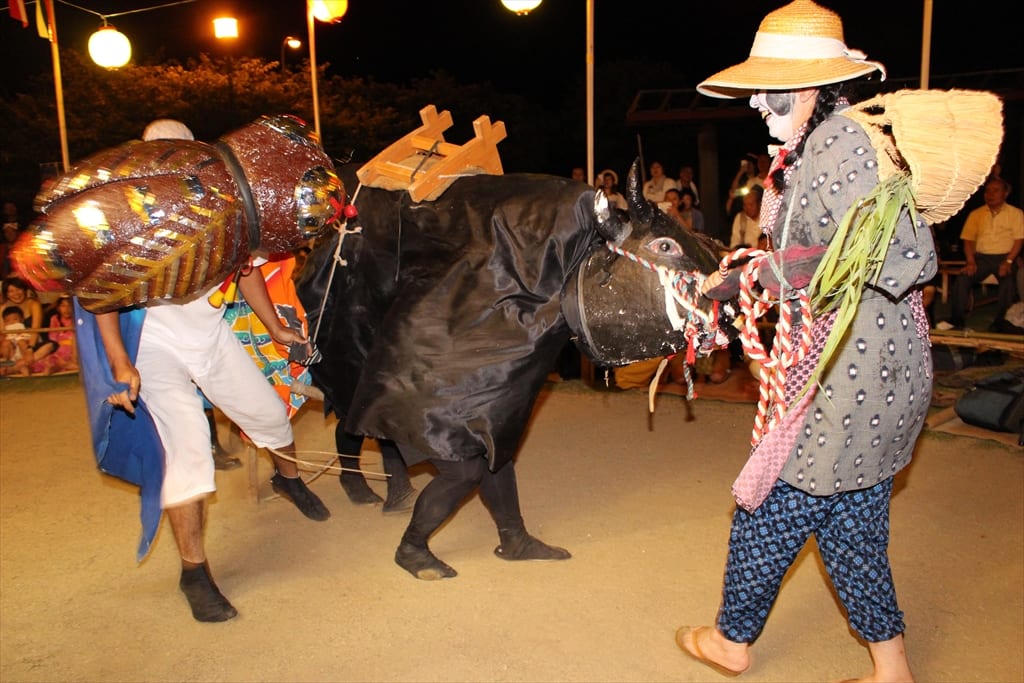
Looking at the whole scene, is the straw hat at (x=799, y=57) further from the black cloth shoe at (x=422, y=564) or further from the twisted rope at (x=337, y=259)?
the black cloth shoe at (x=422, y=564)

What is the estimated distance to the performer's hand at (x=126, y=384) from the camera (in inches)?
118

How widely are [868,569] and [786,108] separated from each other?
1.33 meters

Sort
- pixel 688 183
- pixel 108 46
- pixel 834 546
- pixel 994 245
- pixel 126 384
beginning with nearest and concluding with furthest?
pixel 834 546
pixel 126 384
pixel 994 245
pixel 108 46
pixel 688 183

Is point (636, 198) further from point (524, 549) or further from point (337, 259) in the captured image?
point (524, 549)

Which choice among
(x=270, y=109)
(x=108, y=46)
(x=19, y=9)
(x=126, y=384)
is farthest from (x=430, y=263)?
(x=270, y=109)

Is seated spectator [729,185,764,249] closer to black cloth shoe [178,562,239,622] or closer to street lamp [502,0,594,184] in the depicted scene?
street lamp [502,0,594,184]

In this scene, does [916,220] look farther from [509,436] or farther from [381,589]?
[381,589]

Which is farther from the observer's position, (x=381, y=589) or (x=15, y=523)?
(x=15, y=523)

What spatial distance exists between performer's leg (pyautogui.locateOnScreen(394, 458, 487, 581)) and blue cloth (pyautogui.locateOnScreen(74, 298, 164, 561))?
3.19 ft

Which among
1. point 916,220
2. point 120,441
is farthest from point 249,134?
point 916,220

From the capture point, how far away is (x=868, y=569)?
2.54 meters

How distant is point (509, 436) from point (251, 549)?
4.93ft

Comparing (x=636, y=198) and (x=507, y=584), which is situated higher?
(x=636, y=198)

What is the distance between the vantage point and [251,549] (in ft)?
12.9
